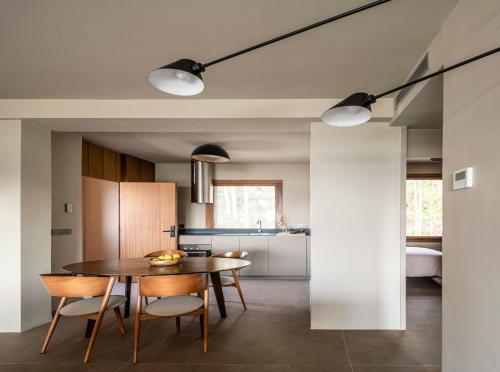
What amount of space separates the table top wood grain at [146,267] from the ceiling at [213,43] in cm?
167

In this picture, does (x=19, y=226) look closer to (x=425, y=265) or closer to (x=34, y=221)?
(x=34, y=221)

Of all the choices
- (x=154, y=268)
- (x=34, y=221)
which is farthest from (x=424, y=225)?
(x=34, y=221)

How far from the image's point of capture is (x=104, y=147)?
4895 millimetres

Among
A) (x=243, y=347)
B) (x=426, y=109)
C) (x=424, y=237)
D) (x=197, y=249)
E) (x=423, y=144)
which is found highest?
(x=426, y=109)

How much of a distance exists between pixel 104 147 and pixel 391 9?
14.8 feet

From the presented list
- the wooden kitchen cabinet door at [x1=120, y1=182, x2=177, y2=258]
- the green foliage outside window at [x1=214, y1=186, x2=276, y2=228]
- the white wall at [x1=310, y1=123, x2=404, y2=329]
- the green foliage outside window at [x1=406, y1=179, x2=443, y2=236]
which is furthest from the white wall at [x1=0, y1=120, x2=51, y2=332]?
the green foliage outside window at [x1=406, y1=179, x2=443, y2=236]

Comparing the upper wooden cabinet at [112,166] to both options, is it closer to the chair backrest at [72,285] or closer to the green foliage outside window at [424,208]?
the chair backrest at [72,285]

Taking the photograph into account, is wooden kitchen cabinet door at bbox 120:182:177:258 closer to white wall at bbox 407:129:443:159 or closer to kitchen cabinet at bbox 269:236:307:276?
kitchen cabinet at bbox 269:236:307:276

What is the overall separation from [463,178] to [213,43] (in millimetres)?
1646

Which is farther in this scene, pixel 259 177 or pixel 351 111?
pixel 259 177

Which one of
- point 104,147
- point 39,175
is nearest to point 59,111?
point 39,175

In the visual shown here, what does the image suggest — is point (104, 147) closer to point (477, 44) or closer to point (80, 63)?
point (80, 63)

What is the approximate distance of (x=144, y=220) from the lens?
5289 millimetres

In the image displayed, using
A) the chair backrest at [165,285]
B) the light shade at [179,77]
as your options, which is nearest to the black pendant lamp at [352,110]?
the light shade at [179,77]
